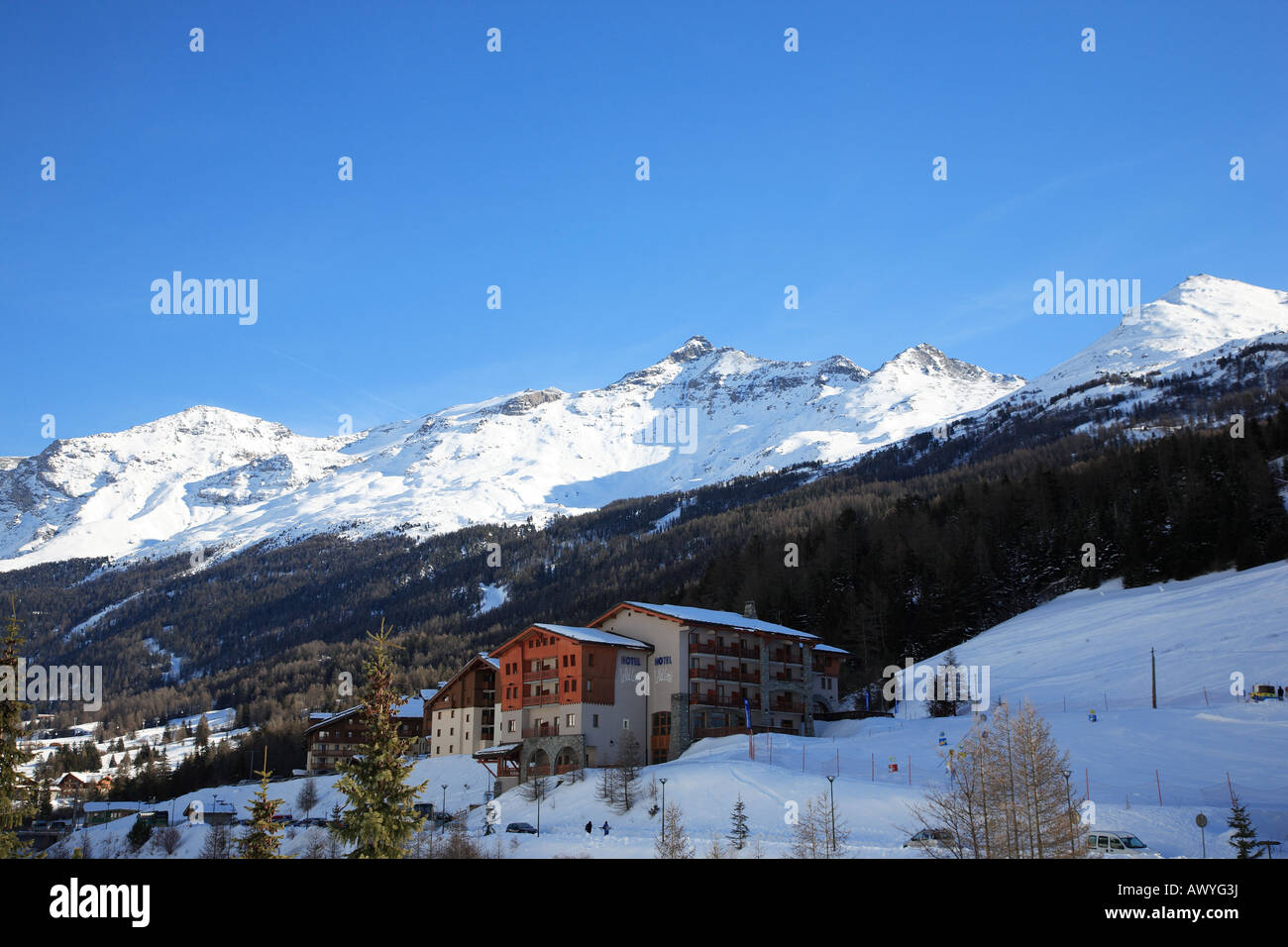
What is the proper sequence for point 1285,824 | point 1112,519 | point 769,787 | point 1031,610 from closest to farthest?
1. point 1285,824
2. point 769,787
3. point 1031,610
4. point 1112,519

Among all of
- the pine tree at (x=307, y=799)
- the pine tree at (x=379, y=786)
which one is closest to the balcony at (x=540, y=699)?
the pine tree at (x=307, y=799)

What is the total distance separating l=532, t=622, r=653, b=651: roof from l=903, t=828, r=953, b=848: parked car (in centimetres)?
3745

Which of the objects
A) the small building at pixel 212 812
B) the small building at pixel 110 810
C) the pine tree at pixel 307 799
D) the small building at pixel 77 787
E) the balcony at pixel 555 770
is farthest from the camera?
the small building at pixel 77 787

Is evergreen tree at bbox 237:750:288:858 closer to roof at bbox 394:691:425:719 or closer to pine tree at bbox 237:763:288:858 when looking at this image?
pine tree at bbox 237:763:288:858

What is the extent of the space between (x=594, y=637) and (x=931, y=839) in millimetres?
40986

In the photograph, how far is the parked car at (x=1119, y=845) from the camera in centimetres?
3372

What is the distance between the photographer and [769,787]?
52.8 m

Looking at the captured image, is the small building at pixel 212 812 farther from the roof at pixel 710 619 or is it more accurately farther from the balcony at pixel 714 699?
the balcony at pixel 714 699

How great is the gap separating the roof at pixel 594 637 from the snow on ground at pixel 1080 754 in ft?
32.2

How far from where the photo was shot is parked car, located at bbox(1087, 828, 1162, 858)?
111 feet
